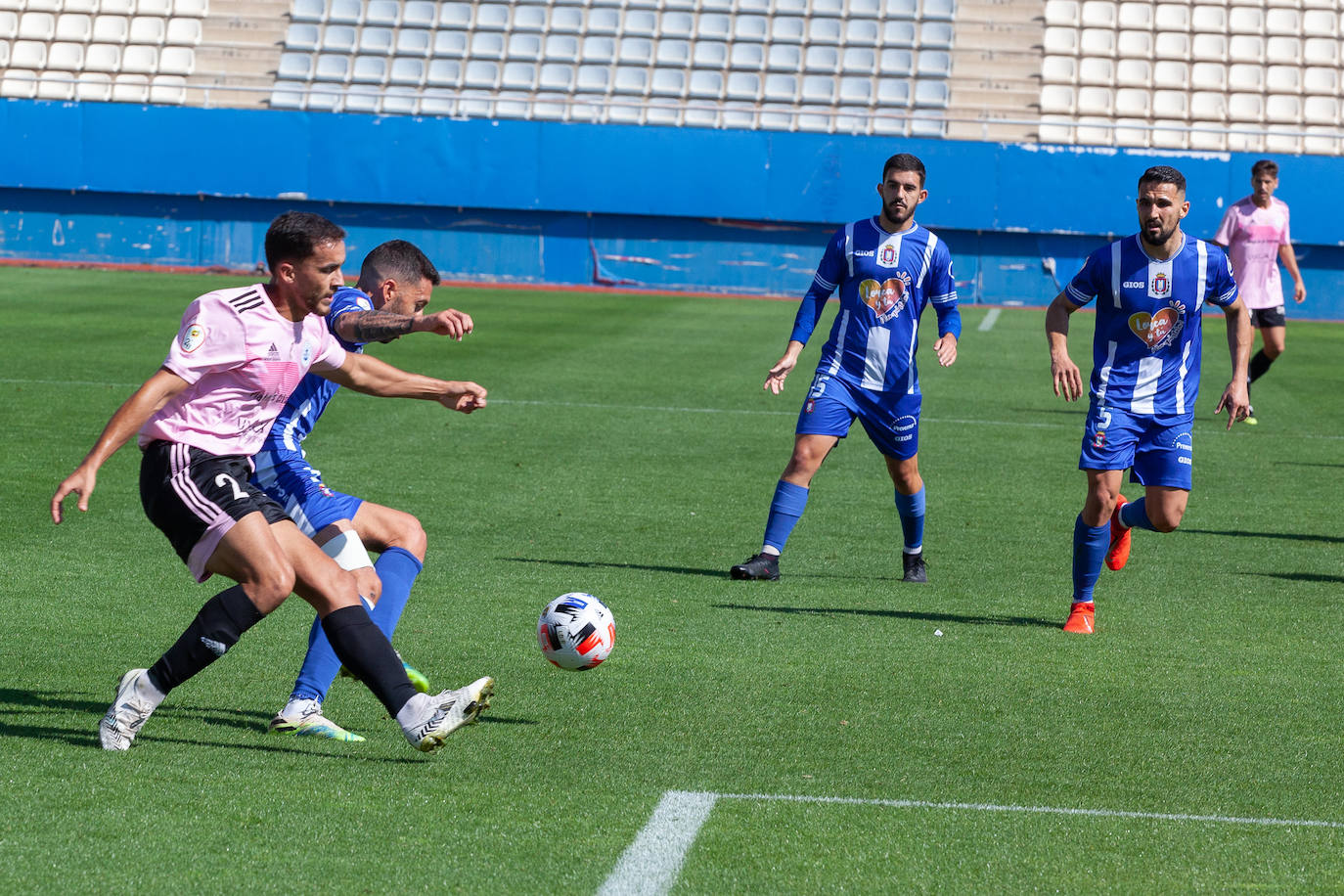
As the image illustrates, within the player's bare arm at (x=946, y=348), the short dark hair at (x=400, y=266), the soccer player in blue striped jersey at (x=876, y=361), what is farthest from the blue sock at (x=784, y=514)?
the short dark hair at (x=400, y=266)

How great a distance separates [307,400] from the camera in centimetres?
539

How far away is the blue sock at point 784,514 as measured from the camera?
7.63 m

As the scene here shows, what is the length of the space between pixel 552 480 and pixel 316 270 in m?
5.52

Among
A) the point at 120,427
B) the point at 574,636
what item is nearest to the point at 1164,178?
the point at 574,636

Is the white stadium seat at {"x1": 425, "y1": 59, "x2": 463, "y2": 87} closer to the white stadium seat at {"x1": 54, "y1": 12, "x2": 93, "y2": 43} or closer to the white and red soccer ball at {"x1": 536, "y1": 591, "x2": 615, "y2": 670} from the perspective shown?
the white stadium seat at {"x1": 54, "y1": 12, "x2": 93, "y2": 43}

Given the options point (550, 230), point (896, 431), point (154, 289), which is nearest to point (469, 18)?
point (550, 230)

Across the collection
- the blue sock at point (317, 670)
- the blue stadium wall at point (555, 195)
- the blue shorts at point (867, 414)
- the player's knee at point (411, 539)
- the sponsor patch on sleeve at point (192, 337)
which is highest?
the blue stadium wall at point (555, 195)

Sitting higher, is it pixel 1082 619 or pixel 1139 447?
pixel 1139 447

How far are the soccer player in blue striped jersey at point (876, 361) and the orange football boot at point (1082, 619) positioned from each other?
1092 mm

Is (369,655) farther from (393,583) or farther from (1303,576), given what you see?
(1303,576)

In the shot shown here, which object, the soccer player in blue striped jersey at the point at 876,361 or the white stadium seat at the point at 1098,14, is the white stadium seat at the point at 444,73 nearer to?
the white stadium seat at the point at 1098,14

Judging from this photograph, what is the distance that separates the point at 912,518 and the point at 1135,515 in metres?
1.03

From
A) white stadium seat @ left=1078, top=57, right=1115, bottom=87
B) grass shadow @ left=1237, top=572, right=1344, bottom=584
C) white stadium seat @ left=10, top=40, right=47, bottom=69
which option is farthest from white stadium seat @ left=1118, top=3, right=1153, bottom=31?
grass shadow @ left=1237, top=572, right=1344, bottom=584

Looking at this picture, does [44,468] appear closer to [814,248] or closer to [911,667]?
[911,667]
